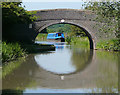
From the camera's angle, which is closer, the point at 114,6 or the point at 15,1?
the point at 114,6

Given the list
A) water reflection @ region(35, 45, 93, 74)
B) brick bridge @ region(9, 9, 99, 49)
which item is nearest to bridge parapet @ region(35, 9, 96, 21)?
brick bridge @ region(9, 9, 99, 49)

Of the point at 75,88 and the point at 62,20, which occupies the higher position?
the point at 62,20

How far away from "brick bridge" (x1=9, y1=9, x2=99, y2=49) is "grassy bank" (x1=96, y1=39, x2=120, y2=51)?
1152 millimetres

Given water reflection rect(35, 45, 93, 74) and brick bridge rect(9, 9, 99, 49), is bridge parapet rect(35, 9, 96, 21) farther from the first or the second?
water reflection rect(35, 45, 93, 74)

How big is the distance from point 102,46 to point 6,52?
13898 mm

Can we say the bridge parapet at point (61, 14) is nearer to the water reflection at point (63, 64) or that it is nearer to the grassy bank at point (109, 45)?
the grassy bank at point (109, 45)

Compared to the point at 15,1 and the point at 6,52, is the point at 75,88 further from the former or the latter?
the point at 15,1

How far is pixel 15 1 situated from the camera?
65.6ft

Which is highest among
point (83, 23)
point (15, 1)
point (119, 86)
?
point (15, 1)

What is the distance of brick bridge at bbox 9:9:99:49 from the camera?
24328 millimetres

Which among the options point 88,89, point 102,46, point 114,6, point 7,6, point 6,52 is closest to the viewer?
point 88,89

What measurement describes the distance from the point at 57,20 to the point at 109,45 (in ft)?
19.0

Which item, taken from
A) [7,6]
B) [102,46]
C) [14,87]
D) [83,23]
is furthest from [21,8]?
[14,87]

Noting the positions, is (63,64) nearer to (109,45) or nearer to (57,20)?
(109,45)
